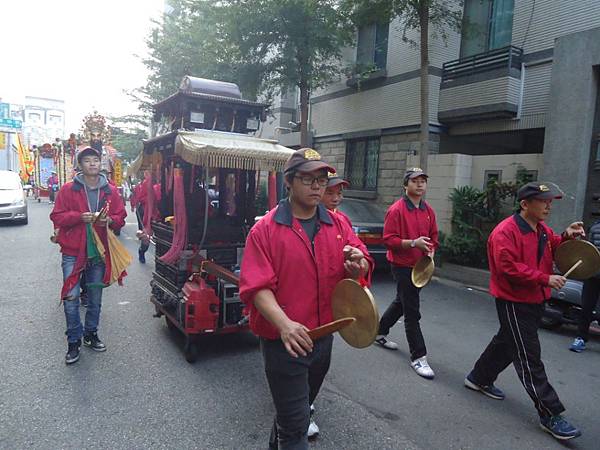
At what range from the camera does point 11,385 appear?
3650 millimetres

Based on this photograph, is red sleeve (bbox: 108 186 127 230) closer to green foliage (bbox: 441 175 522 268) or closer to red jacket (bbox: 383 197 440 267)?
red jacket (bbox: 383 197 440 267)

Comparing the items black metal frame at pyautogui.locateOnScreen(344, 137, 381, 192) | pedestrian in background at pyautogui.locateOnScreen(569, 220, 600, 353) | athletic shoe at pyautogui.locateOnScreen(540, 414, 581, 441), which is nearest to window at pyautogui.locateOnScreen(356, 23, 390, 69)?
black metal frame at pyautogui.locateOnScreen(344, 137, 381, 192)

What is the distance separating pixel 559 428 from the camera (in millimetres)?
3111

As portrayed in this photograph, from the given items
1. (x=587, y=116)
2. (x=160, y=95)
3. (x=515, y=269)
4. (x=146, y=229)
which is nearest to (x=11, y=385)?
(x=146, y=229)

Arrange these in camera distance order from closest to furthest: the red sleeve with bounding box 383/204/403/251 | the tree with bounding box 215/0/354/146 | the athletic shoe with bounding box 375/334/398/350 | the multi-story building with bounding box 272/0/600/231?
the red sleeve with bounding box 383/204/403/251
the athletic shoe with bounding box 375/334/398/350
the multi-story building with bounding box 272/0/600/231
the tree with bounding box 215/0/354/146

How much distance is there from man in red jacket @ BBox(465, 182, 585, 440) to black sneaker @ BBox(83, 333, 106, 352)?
3.69 meters

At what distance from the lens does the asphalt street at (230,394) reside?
9.95ft

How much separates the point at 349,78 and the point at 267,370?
1204 cm

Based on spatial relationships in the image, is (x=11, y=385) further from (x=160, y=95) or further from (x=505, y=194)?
(x=160, y=95)

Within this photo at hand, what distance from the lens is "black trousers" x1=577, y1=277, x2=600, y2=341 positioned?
16.3 feet

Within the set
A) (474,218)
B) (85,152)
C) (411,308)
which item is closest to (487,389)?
(411,308)

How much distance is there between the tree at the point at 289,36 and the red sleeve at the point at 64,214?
7.27 meters

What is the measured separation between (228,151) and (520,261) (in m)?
2.66

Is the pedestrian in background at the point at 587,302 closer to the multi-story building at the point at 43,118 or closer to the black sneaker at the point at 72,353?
the black sneaker at the point at 72,353
